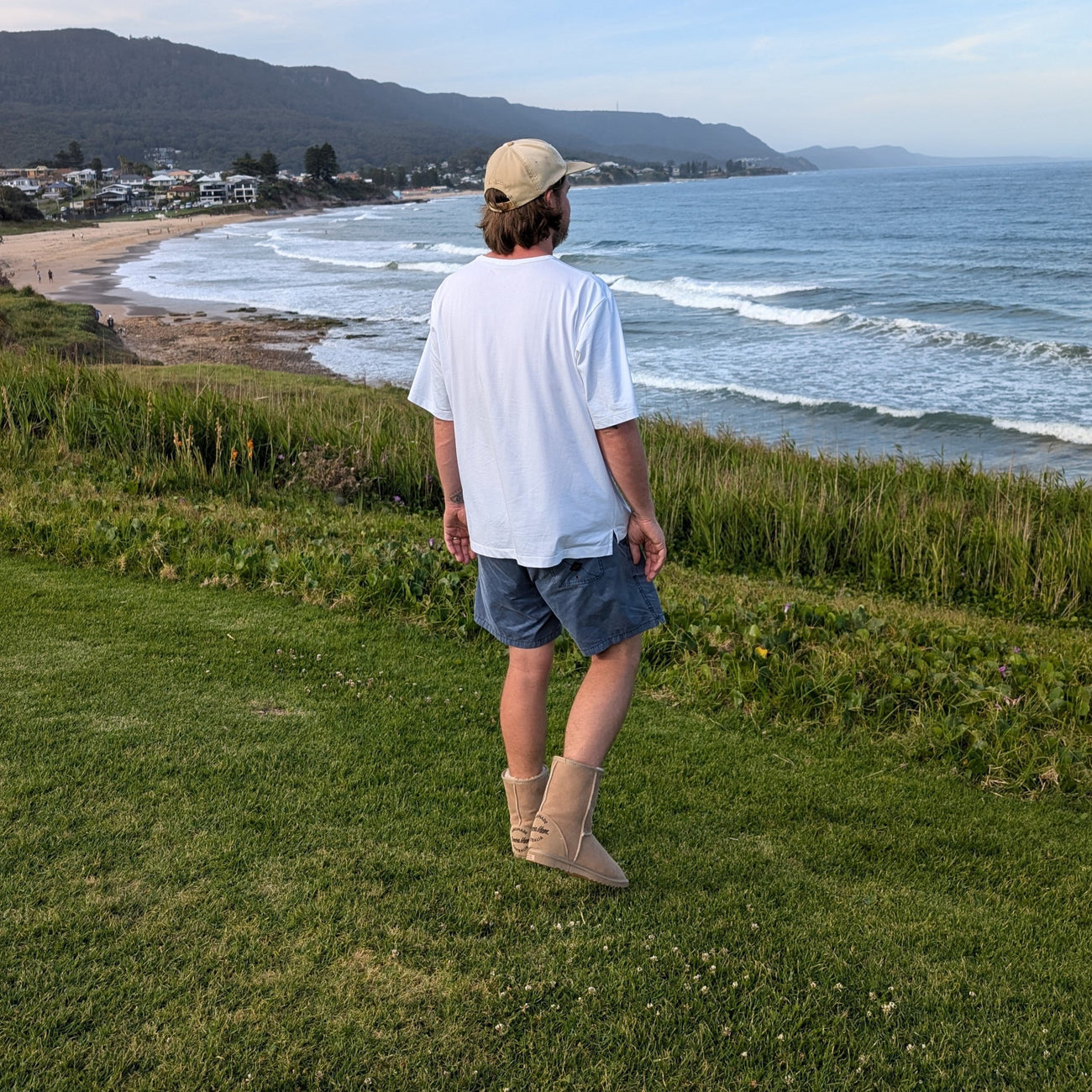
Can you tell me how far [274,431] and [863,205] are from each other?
8689 centimetres

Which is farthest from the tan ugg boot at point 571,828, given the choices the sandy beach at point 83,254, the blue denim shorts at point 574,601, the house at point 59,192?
the house at point 59,192

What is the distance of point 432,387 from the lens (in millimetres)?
2994

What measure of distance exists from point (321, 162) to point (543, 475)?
159m

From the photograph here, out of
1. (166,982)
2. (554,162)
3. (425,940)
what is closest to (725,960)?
(425,940)

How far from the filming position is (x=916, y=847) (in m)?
3.40

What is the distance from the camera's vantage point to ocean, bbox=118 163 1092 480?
18484 mm

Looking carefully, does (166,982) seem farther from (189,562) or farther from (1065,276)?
(1065,276)

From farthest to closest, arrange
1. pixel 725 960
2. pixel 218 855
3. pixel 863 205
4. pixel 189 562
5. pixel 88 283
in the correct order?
1. pixel 863 205
2. pixel 88 283
3. pixel 189 562
4. pixel 218 855
5. pixel 725 960

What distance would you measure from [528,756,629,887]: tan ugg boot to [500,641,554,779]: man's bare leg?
4.9 inches

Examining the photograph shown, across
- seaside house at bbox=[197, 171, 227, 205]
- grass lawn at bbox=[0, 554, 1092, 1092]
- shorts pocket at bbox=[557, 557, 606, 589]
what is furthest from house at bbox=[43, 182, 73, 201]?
shorts pocket at bbox=[557, 557, 606, 589]

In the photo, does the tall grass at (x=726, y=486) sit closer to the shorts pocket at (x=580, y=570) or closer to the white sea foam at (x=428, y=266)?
the shorts pocket at (x=580, y=570)

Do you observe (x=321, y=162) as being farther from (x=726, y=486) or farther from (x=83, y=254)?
(x=726, y=486)

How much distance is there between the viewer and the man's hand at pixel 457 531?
3205 mm

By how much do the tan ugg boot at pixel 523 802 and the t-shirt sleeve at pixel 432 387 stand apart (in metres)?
1.15
